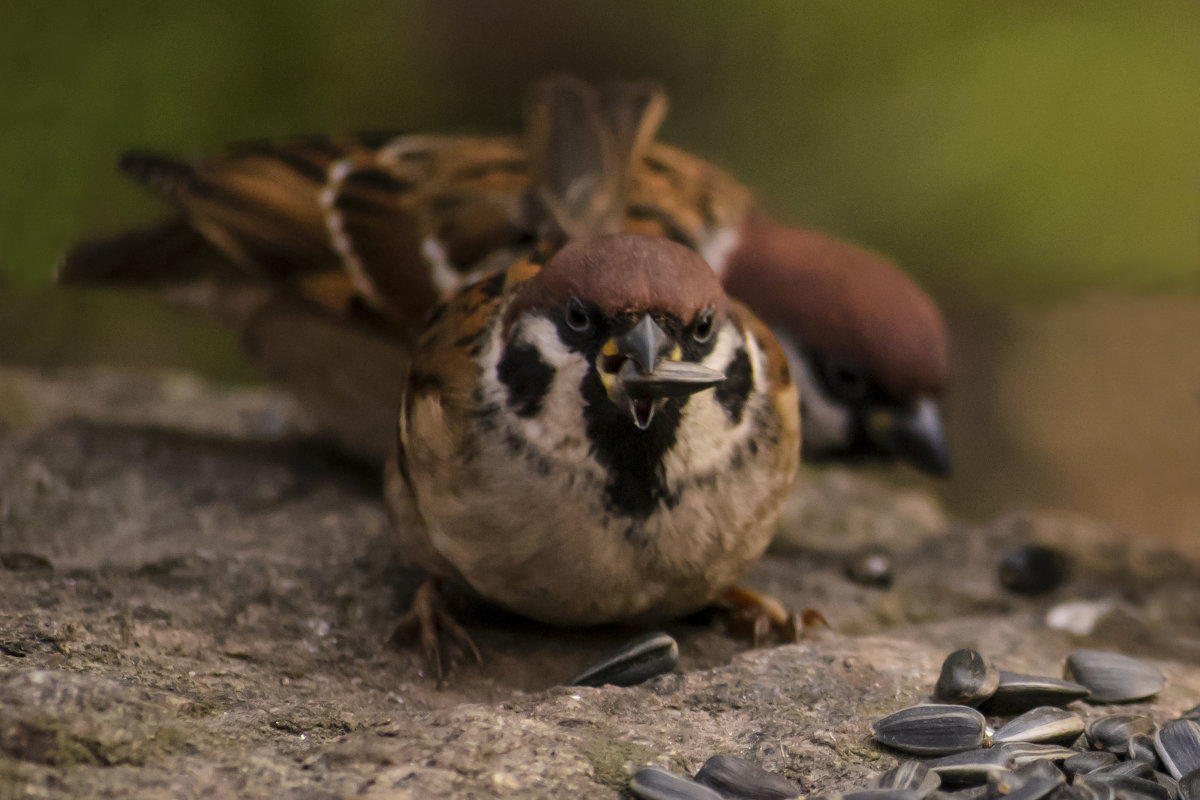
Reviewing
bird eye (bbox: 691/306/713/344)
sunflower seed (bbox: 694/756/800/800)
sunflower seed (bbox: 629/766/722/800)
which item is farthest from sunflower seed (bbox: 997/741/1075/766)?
bird eye (bbox: 691/306/713/344)

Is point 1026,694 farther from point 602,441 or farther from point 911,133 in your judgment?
point 911,133

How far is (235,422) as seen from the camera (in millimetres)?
3803

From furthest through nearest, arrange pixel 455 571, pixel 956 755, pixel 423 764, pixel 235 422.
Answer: pixel 235 422 → pixel 455 571 → pixel 956 755 → pixel 423 764

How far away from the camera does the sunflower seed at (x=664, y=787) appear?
1.57 metres

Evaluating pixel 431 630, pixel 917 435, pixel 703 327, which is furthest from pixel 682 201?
pixel 431 630

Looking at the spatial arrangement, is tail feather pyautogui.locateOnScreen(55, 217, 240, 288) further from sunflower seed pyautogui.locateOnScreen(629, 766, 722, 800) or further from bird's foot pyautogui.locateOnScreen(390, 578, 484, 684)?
sunflower seed pyautogui.locateOnScreen(629, 766, 722, 800)

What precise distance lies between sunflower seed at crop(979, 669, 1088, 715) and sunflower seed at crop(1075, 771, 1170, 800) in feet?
0.84

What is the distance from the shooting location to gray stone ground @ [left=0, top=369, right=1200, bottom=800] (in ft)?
5.10

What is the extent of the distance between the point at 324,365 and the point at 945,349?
176 cm

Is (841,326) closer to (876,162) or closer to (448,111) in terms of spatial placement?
(876,162)

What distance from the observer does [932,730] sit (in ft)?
5.90

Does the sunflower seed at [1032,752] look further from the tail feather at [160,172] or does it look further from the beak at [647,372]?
the tail feather at [160,172]

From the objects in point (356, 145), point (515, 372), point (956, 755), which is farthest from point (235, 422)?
point (956, 755)

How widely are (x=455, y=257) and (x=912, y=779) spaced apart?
5.95 ft
